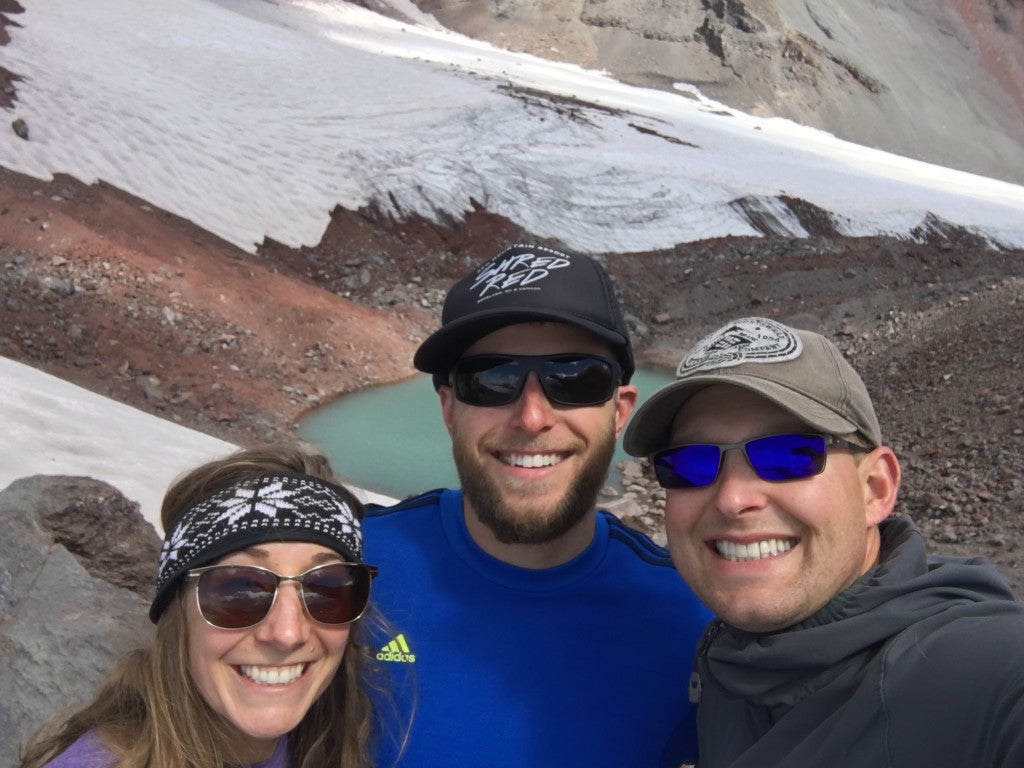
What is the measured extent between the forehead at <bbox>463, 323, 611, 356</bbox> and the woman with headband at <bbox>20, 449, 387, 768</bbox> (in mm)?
765

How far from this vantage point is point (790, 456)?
2312 millimetres

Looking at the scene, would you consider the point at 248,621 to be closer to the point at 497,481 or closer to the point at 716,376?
the point at 497,481

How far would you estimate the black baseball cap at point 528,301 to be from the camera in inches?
115

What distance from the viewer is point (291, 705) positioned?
2.46m

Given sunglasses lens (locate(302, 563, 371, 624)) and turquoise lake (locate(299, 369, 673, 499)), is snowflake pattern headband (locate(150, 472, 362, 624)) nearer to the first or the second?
sunglasses lens (locate(302, 563, 371, 624))

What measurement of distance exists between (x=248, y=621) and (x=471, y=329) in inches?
45.1

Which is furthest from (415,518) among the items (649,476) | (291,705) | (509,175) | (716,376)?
(509,175)

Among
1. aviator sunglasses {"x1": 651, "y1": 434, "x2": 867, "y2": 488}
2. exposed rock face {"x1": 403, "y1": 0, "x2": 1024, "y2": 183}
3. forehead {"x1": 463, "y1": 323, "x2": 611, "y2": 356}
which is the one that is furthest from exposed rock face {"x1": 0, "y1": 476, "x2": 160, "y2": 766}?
exposed rock face {"x1": 403, "y1": 0, "x2": 1024, "y2": 183}

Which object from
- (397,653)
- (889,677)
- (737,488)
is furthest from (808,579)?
(397,653)

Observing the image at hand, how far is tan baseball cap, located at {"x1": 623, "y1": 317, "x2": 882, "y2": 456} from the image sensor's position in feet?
7.42

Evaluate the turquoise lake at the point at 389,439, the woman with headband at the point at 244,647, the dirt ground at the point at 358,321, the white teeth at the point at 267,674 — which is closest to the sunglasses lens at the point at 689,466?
the woman with headband at the point at 244,647

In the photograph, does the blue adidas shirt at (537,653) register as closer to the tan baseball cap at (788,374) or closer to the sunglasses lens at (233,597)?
the sunglasses lens at (233,597)

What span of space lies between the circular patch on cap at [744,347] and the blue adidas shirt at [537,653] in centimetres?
93

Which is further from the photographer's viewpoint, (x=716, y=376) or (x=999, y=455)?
(x=999, y=455)
